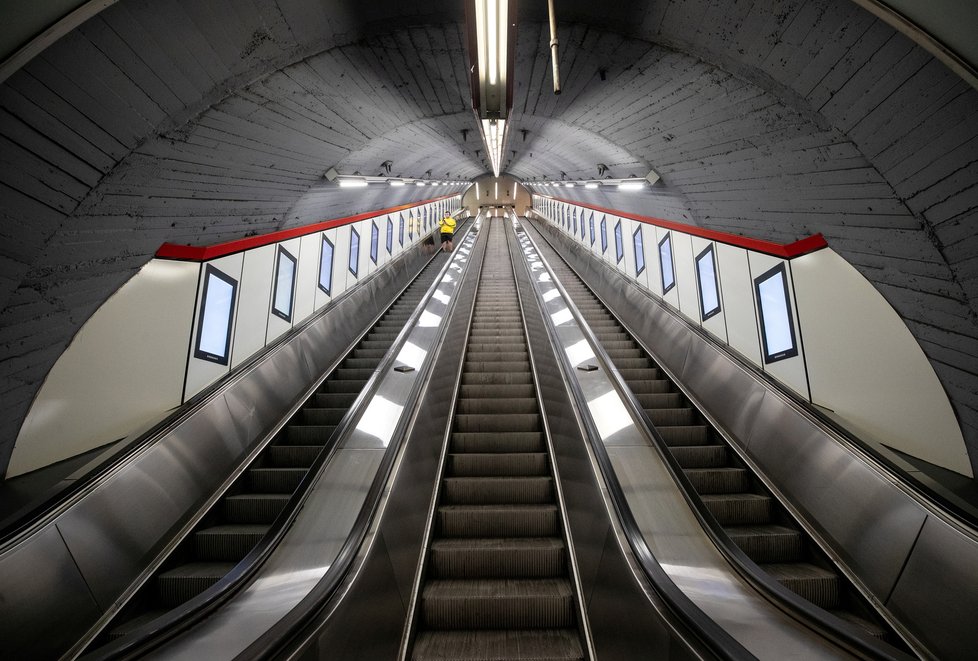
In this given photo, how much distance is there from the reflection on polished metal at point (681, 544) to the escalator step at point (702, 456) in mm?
846

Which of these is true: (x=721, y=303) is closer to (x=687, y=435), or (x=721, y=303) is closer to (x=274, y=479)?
(x=687, y=435)

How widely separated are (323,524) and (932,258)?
4148mm

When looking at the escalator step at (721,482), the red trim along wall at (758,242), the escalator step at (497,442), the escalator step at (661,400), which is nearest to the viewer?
the escalator step at (721,482)

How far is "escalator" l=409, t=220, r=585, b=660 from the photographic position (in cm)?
250

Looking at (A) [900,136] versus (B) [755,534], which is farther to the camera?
(B) [755,534]

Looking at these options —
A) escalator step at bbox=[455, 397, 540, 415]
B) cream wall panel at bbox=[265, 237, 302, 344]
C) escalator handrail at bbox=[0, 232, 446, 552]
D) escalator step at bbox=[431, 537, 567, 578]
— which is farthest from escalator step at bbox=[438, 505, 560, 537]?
cream wall panel at bbox=[265, 237, 302, 344]

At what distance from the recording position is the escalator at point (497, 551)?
2.50 m

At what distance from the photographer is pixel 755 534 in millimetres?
2900

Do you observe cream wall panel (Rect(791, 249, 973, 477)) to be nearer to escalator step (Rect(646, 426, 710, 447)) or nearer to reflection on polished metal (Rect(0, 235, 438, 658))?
escalator step (Rect(646, 426, 710, 447))

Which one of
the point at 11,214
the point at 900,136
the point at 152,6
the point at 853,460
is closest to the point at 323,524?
the point at 11,214

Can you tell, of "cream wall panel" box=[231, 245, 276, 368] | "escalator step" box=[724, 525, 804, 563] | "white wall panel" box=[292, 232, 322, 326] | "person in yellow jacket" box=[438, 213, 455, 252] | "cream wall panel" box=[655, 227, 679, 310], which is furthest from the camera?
"person in yellow jacket" box=[438, 213, 455, 252]

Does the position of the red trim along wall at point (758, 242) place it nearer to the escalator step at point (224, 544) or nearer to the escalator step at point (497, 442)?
the escalator step at point (497, 442)

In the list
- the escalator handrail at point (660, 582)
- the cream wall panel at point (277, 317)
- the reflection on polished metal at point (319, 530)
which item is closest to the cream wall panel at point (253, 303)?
the cream wall panel at point (277, 317)

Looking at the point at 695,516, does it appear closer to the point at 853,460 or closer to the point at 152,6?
the point at 853,460
